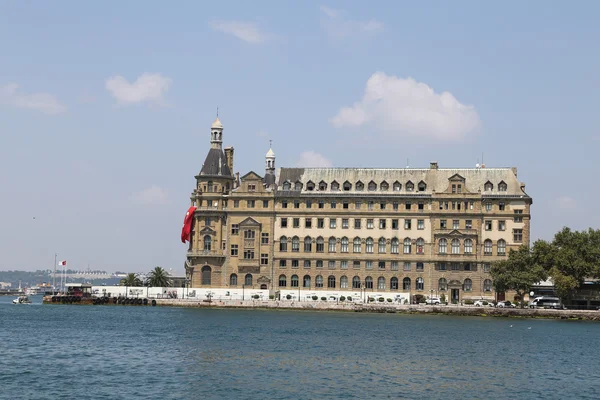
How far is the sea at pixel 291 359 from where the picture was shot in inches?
2502

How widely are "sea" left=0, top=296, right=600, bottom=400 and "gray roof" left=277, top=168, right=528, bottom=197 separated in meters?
45.4

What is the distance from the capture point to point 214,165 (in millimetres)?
176000

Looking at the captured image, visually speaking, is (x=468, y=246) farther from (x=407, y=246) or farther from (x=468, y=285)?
(x=407, y=246)

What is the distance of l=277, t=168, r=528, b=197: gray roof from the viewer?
169000 mm

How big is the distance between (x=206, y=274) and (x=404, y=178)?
40.8 meters

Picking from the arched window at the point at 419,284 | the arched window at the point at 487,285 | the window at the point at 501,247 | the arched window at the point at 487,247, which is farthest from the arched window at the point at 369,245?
the window at the point at 501,247

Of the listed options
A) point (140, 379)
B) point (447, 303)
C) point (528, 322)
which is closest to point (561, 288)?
point (528, 322)

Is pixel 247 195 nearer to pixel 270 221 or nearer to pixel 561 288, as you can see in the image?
pixel 270 221

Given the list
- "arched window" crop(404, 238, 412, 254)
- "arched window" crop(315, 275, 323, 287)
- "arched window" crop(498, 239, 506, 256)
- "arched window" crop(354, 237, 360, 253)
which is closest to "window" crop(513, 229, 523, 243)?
"arched window" crop(498, 239, 506, 256)

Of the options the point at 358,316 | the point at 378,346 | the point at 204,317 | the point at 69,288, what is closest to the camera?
the point at 378,346

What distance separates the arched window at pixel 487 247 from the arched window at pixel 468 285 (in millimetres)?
5721

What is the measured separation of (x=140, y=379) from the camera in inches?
2611

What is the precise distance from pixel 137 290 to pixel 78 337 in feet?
260

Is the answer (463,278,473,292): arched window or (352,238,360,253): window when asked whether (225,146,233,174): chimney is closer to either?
(352,238,360,253): window
